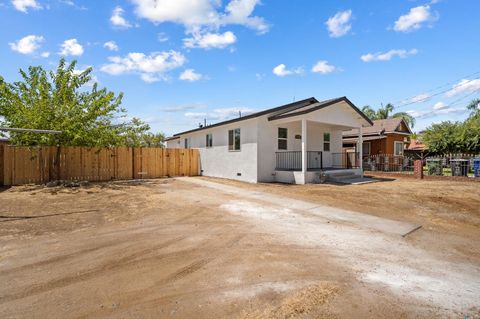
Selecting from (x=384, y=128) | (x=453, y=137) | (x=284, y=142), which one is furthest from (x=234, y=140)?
(x=453, y=137)

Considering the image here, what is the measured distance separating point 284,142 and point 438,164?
10.2 m

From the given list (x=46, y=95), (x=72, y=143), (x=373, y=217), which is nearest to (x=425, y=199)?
(x=373, y=217)

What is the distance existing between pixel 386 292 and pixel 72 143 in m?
13.3

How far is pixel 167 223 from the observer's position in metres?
5.93

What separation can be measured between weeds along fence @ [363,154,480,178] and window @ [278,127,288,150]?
338 inches

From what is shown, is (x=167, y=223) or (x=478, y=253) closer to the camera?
(x=478, y=253)

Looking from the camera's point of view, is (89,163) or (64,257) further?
(89,163)

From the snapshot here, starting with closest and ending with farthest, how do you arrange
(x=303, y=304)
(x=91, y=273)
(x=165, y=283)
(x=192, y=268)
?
(x=303, y=304) → (x=165, y=283) → (x=91, y=273) → (x=192, y=268)

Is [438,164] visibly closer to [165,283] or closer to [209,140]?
[209,140]

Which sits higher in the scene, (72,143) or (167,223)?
(72,143)

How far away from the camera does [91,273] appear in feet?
11.4

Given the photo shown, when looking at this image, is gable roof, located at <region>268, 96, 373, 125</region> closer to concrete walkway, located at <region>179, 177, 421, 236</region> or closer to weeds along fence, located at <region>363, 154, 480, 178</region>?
concrete walkway, located at <region>179, 177, 421, 236</region>

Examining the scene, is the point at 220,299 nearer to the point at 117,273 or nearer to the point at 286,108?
the point at 117,273

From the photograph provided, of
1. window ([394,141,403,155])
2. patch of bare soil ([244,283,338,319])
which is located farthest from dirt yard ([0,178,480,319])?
window ([394,141,403,155])
